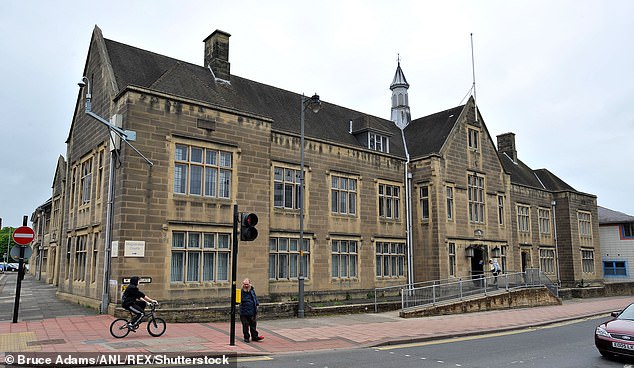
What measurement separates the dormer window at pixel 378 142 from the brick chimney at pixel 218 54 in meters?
8.89

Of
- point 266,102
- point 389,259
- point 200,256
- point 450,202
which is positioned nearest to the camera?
point 200,256

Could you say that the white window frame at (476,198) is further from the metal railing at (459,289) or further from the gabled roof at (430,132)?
the metal railing at (459,289)

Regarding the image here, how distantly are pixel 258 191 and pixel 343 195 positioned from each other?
5955mm

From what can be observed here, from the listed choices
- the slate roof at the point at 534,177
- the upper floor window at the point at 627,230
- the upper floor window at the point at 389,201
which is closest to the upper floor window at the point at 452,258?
the upper floor window at the point at 389,201

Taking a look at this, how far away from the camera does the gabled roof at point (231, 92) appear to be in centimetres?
A: 2006

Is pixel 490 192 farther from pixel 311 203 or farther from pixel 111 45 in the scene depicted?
pixel 111 45

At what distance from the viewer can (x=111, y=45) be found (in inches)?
851

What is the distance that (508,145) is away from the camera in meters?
40.9

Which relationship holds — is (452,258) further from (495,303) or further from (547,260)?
(547,260)

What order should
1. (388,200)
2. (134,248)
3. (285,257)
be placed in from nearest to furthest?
1. (134,248)
2. (285,257)
3. (388,200)

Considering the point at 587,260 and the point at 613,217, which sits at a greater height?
the point at 613,217

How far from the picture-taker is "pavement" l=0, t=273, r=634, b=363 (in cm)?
1132

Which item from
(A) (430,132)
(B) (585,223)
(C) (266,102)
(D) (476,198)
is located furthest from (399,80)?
(B) (585,223)

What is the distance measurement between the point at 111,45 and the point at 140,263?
35.5ft
